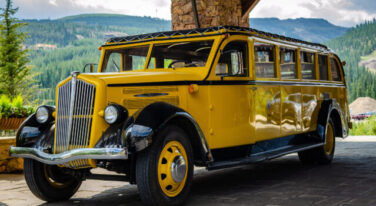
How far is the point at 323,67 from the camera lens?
823 cm

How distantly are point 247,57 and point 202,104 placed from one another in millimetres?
1065

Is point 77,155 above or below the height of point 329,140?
above

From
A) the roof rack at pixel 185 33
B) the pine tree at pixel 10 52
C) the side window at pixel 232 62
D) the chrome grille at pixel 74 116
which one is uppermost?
the pine tree at pixel 10 52

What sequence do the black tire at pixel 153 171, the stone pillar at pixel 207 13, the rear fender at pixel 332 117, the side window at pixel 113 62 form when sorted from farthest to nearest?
the stone pillar at pixel 207 13
the rear fender at pixel 332 117
the side window at pixel 113 62
the black tire at pixel 153 171

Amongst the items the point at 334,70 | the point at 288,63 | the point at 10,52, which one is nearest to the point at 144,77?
the point at 288,63

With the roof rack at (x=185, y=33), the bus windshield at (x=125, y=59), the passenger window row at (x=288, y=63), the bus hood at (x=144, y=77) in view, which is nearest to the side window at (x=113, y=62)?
the bus windshield at (x=125, y=59)

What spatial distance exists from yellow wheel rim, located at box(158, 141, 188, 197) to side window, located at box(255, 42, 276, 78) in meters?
1.91

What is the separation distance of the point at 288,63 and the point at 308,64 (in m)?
0.83

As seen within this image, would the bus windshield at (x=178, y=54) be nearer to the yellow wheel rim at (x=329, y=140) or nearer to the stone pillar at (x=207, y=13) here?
the yellow wheel rim at (x=329, y=140)

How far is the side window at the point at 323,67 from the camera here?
26.6ft

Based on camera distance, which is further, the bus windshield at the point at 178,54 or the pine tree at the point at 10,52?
the pine tree at the point at 10,52

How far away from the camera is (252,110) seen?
584 centimetres

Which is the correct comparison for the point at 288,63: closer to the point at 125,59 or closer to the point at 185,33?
the point at 185,33

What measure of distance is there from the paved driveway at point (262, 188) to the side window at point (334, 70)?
1686 mm
